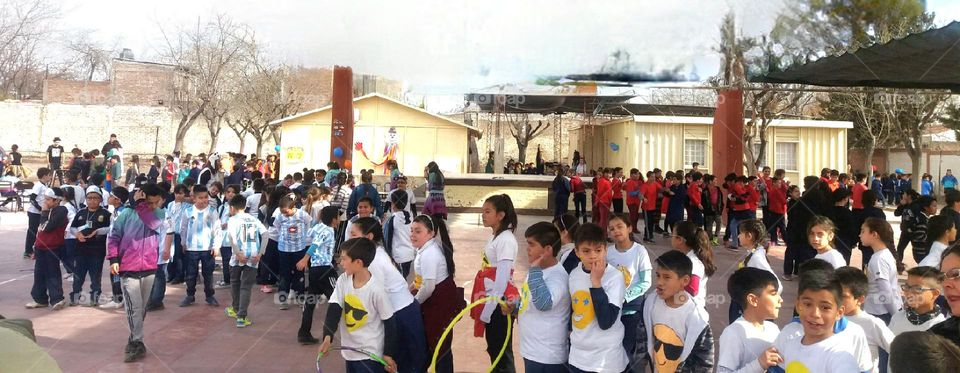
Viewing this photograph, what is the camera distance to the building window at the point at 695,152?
25.0 m

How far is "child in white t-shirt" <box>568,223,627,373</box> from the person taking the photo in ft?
11.9

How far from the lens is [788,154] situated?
83.7 feet

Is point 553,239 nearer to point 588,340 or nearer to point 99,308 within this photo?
point 588,340

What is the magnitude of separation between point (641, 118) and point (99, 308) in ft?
65.8

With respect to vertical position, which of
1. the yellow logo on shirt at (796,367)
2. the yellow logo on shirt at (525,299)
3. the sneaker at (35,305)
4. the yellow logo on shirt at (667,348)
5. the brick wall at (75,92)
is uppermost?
the brick wall at (75,92)

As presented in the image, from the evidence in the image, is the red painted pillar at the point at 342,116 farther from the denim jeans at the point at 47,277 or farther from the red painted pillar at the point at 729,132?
the red painted pillar at the point at 729,132

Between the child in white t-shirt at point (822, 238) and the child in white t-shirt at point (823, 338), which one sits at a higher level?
the child in white t-shirt at point (822, 238)

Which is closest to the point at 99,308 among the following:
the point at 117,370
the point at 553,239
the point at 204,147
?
the point at 117,370

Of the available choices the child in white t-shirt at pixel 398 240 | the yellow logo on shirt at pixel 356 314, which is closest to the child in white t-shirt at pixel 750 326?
the yellow logo on shirt at pixel 356 314

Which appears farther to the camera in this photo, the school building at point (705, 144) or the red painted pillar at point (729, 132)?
the school building at point (705, 144)

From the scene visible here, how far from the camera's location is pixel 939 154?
104 ft

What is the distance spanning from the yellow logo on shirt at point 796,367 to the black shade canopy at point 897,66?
579cm

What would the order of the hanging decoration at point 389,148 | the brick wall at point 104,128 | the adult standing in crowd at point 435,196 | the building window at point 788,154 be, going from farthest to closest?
the brick wall at point 104,128
the hanging decoration at point 389,148
the building window at point 788,154
the adult standing in crowd at point 435,196

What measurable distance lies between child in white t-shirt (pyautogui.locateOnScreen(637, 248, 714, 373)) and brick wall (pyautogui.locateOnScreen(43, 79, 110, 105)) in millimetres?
45601
